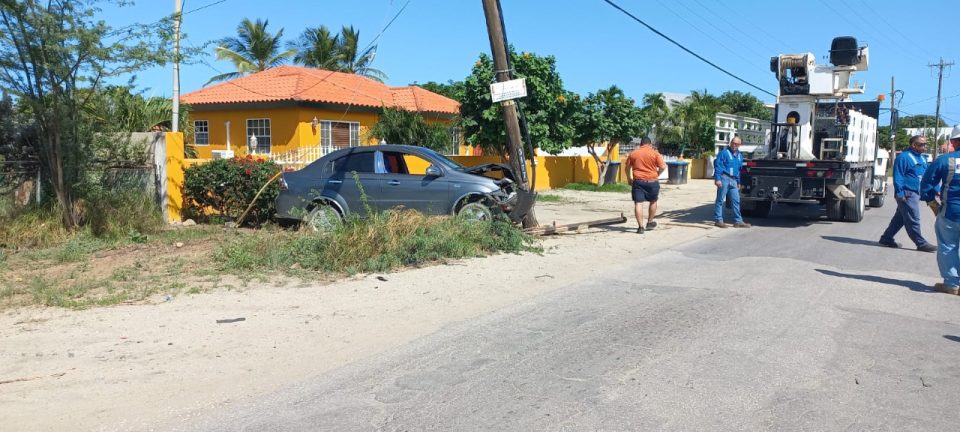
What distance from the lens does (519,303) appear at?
682 centimetres

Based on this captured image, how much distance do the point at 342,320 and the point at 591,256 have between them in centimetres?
440

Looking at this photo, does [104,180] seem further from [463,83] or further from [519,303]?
[463,83]

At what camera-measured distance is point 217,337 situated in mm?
5523

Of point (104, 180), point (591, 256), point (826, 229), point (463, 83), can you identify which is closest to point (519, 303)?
point (591, 256)

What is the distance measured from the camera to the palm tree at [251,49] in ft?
108

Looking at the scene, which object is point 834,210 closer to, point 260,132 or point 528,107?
point 528,107

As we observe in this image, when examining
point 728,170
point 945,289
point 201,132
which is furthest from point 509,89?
point 201,132

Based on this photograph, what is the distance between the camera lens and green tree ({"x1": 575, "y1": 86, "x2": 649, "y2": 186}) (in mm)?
24672

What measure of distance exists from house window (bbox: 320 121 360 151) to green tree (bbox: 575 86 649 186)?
794 cm

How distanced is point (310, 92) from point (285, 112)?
3.63 ft

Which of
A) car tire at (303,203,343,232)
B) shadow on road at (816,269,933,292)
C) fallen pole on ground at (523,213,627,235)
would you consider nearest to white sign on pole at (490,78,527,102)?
fallen pole on ground at (523,213,627,235)

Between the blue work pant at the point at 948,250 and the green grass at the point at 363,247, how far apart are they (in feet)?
16.7

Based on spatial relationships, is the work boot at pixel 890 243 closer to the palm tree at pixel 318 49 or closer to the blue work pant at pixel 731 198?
the blue work pant at pixel 731 198

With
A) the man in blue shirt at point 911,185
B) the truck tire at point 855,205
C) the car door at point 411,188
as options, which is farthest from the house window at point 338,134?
the man in blue shirt at point 911,185
